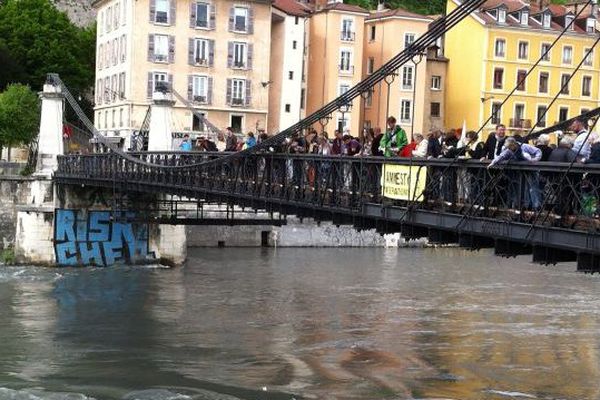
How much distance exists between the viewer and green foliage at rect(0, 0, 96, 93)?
2542 inches

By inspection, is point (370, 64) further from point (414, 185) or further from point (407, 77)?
point (414, 185)

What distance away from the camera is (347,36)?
6338 centimetres

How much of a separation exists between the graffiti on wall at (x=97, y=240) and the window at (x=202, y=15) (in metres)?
20.8

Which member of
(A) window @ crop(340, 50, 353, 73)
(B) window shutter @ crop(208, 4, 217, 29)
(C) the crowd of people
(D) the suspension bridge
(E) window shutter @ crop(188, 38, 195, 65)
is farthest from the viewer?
(A) window @ crop(340, 50, 353, 73)

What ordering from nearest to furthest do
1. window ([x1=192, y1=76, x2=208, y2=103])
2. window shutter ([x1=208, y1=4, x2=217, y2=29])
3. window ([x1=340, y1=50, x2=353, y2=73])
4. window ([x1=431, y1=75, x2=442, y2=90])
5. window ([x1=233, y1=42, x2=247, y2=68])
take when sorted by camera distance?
window ([x1=192, y1=76, x2=208, y2=103]), window shutter ([x1=208, y1=4, x2=217, y2=29]), window ([x1=233, y1=42, x2=247, y2=68]), window ([x1=340, y1=50, x2=353, y2=73]), window ([x1=431, y1=75, x2=442, y2=90])

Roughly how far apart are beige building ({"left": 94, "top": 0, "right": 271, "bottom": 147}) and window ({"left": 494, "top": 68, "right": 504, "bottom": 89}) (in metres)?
13.5

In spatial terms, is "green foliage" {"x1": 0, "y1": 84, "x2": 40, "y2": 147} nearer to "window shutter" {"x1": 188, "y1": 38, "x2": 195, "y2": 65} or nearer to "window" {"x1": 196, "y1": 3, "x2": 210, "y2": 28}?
"window shutter" {"x1": 188, "y1": 38, "x2": 195, "y2": 65}

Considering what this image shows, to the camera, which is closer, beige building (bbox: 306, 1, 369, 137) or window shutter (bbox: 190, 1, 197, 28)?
window shutter (bbox: 190, 1, 197, 28)

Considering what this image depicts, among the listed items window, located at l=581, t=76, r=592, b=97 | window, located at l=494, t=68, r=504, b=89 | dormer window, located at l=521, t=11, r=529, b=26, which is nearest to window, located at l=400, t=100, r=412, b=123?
window, located at l=494, t=68, r=504, b=89

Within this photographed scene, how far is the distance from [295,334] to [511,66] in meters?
43.1

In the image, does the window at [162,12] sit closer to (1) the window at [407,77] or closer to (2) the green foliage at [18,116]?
(2) the green foliage at [18,116]

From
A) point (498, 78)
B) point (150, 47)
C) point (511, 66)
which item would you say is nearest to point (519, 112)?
point (498, 78)

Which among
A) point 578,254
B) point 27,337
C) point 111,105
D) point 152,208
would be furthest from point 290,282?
point 111,105

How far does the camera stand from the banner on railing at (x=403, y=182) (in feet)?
56.0
